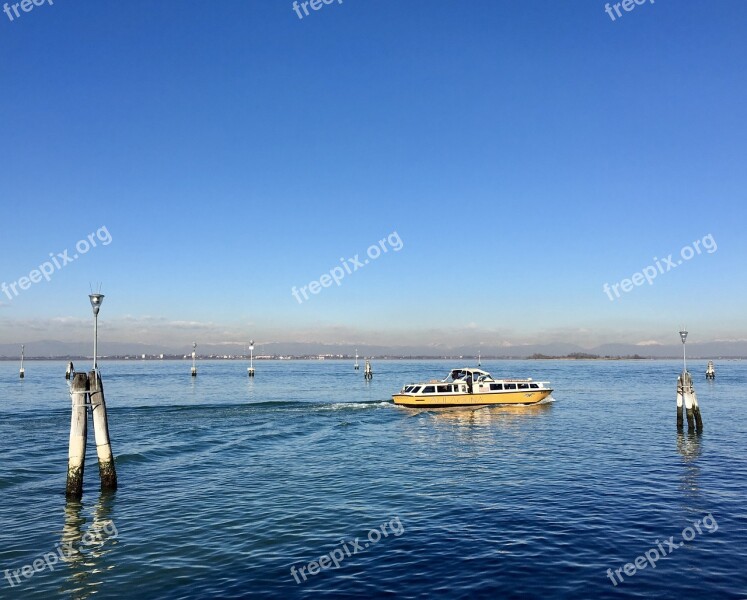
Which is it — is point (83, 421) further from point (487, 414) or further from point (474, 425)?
point (487, 414)

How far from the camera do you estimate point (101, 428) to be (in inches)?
885

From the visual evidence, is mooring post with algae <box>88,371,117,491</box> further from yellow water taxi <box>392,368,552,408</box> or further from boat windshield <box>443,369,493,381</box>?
boat windshield <box>443,369,493,381</box>

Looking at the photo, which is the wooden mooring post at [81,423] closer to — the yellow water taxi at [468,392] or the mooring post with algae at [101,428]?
the mooring post with algae at [101,428]

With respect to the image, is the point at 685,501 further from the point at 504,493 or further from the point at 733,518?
the point at 504,493

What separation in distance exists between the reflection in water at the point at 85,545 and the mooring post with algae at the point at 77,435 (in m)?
0.65
